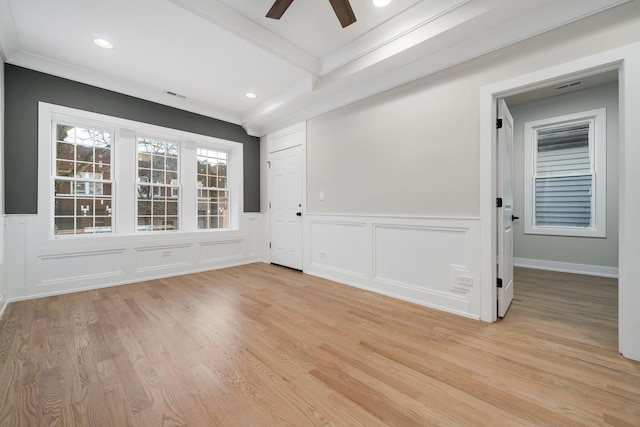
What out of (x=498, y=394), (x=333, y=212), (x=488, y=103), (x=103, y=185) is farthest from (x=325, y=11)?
(x=103, y=185)

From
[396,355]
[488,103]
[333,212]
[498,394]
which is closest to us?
[498,394]

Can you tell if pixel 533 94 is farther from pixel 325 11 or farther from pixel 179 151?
pixel 179 151

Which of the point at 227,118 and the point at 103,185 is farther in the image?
the point at 227,118

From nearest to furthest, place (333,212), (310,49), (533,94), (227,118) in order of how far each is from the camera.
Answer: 1. (310,49)
2. (333,212)
3. (533,94)
4. (227,118)

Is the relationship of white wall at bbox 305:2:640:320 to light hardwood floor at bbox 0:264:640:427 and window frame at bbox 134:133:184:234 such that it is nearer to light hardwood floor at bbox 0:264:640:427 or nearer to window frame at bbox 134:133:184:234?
light hardwood floor at bbox 0:264:640:427

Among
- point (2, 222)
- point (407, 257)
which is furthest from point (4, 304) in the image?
point (407, 257)

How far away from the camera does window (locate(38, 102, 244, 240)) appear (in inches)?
125

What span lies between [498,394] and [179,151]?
15.6 feet

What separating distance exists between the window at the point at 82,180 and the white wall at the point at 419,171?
2.97m

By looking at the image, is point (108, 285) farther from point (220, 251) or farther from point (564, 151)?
point (564, 151)

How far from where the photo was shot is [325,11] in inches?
94.8

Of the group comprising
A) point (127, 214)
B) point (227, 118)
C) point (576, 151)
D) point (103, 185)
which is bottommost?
point (127, 214)

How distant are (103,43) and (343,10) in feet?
8.24

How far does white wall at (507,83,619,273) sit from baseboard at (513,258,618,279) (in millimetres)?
11
